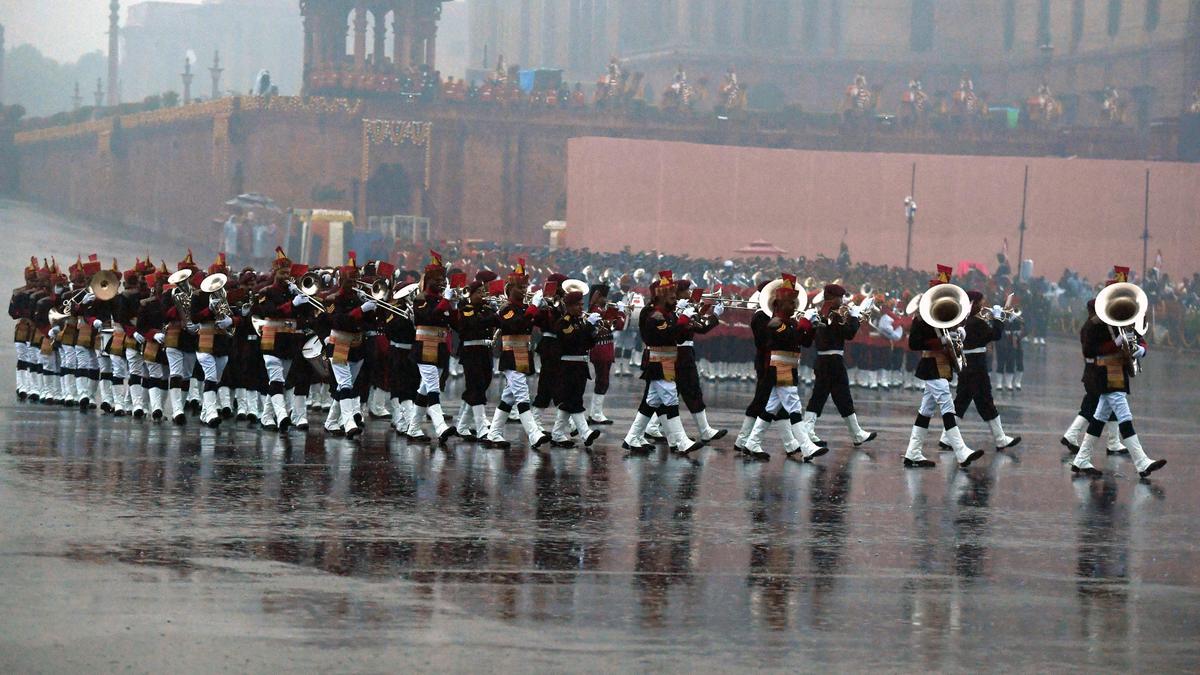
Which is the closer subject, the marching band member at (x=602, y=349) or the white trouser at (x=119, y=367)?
the marching band member at (x=602, y=349)

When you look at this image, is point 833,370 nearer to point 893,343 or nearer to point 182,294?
point 182,294

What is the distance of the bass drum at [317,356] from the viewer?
17.3 metres

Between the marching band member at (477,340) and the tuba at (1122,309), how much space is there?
17.4ft

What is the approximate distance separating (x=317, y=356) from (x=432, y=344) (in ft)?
5.83

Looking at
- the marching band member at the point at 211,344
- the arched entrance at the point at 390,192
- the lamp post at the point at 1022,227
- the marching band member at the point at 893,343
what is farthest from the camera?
the arched entrance at the point at 390,192

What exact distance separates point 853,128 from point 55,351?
38203mm

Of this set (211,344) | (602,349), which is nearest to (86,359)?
(211,344)

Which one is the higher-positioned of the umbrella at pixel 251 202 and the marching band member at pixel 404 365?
the umbrella at pixel 251 202

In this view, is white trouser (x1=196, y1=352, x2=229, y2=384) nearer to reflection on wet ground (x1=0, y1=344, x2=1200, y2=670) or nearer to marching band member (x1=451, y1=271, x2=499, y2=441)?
reflection on wet ground (x1=0, y1=344, x2=1200, y2=670)

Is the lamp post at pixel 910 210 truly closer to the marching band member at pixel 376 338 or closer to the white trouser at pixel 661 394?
the marching band member at pixel 376 338

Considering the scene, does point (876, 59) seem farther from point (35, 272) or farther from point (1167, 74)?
point (35, 272)

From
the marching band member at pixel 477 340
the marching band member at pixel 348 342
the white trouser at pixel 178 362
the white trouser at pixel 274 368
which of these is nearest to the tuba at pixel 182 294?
the white trouser at pixel 178 362

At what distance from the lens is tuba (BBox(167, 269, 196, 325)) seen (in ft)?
57.0

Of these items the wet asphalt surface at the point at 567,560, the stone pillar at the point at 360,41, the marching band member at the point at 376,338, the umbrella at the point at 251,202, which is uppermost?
the stone pillar at the point at 360,41
